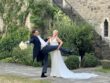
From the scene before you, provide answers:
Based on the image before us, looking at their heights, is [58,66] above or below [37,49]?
below

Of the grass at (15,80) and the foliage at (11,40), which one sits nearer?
the grass at (15,80)

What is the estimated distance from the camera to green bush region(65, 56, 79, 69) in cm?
2052

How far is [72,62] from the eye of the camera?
20531 mm

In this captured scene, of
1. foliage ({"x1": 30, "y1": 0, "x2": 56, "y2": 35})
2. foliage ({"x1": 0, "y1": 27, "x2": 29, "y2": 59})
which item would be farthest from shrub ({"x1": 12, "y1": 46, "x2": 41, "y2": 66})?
foliage ({"x1": 30, "y1": 0, "x2": 56, "y2": 35})

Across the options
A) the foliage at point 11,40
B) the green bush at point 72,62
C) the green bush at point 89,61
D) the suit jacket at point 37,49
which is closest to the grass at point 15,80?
the suit jacket at point 37,49

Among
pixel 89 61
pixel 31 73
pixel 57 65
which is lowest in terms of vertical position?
pixel 31 73

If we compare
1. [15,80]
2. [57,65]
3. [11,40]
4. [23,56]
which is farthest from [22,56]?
[15,80]

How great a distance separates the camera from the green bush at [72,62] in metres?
20.5

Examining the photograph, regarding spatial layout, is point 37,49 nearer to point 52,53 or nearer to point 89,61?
point 52,53

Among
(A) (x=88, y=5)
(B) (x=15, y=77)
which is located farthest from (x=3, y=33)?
(B) (x=15, y=77)

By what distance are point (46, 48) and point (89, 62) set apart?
17.3 feet

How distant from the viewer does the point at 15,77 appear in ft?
55.2

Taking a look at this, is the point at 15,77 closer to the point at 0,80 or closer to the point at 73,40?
the point at 0,80

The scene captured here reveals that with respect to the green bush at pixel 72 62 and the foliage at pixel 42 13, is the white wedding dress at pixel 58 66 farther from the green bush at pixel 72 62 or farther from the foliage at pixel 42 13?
the foliage at pixel 42 13
